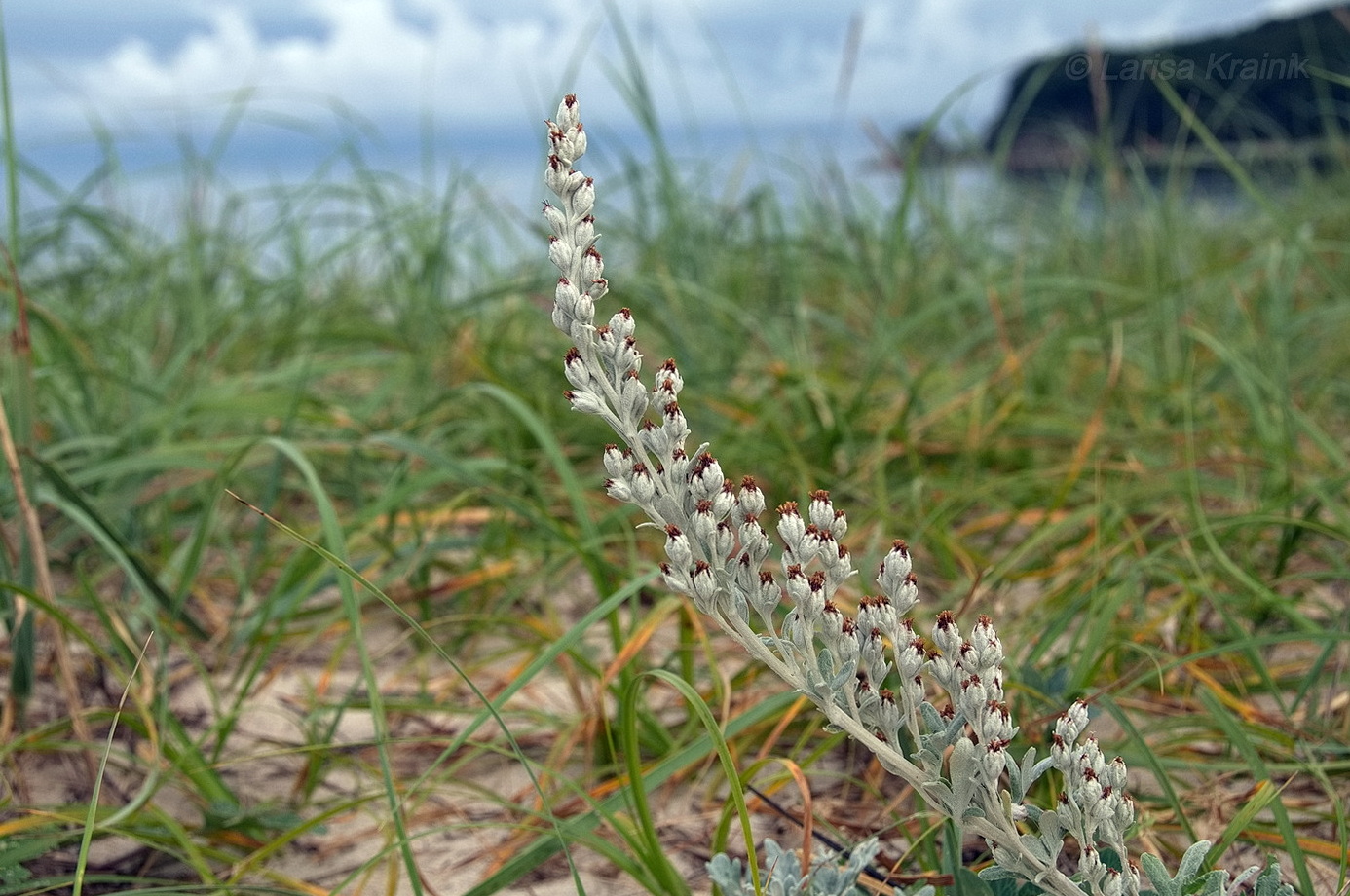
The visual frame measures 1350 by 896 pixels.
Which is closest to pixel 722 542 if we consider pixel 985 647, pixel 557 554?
pixel 985 647

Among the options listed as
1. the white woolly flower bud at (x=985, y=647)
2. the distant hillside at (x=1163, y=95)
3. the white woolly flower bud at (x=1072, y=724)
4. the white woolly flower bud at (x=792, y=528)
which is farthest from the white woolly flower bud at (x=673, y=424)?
the distant hillside at (x=1163, y=95)

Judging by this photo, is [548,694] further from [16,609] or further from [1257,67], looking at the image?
[1257,67]

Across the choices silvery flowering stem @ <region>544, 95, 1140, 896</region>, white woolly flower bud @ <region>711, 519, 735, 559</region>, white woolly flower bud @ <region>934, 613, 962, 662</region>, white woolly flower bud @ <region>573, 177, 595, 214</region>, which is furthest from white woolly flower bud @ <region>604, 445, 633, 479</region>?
white woolly flower bud @ <region>934, 613, 962, 662</region>

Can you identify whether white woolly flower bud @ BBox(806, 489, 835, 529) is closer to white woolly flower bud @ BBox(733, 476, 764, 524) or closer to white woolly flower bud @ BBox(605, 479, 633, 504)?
white woolly flower bud @ BBox(733, 476, 764, 524)

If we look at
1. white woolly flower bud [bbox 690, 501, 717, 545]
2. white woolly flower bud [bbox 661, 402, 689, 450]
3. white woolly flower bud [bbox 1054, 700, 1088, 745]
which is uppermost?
white woolly flower bud [bbox 661, 402, 689, 450]

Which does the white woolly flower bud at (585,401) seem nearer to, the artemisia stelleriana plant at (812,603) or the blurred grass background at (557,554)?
the artemisia stelleriana plant at (812,603)

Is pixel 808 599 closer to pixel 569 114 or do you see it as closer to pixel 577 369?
pixel 577 369

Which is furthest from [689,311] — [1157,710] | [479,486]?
[1157,710]

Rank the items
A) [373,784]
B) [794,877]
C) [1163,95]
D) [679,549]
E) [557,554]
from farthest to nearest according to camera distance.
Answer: [1163,95]
[557,554]
[373,784]
[794,877]
[679,549]
